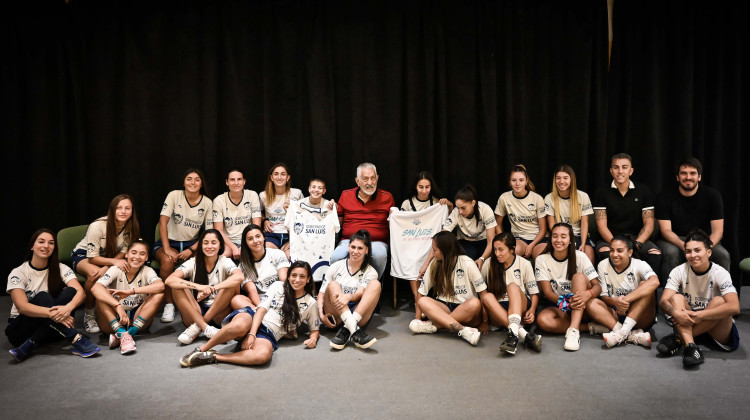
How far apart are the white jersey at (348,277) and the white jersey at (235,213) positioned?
0.99 metres

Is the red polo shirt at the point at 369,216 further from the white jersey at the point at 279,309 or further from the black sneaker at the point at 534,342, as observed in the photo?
the black sneaker at the point at 534,342

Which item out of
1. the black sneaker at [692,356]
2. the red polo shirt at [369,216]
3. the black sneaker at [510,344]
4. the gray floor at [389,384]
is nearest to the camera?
the gray floor at [389,384]

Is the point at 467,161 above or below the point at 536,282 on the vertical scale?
above

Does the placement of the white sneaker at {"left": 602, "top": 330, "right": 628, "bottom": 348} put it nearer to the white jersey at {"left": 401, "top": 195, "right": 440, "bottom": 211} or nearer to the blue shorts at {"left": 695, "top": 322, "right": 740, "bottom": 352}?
the blue shorts at {"left": 695, "top": 322, "right": 740, "bottom": 352}

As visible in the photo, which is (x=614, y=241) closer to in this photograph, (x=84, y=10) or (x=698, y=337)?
(x=698, y=337)

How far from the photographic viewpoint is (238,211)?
187 inches

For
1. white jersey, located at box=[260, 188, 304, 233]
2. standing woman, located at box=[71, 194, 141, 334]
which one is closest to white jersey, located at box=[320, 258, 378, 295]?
white jersey, located at box=[260, 188, 304, 233]

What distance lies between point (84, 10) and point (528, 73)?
4.06 meters

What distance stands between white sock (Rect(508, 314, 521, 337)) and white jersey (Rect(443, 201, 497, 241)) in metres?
0.99

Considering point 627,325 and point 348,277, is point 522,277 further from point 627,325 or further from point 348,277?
point 348,277

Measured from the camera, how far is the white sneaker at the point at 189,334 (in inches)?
148

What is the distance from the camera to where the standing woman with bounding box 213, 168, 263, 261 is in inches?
185

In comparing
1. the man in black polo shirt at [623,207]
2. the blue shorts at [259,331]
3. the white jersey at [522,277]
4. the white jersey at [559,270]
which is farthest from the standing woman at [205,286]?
the man in black polo shirt at [623,207]

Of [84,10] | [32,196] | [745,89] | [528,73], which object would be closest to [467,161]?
[528,73]
